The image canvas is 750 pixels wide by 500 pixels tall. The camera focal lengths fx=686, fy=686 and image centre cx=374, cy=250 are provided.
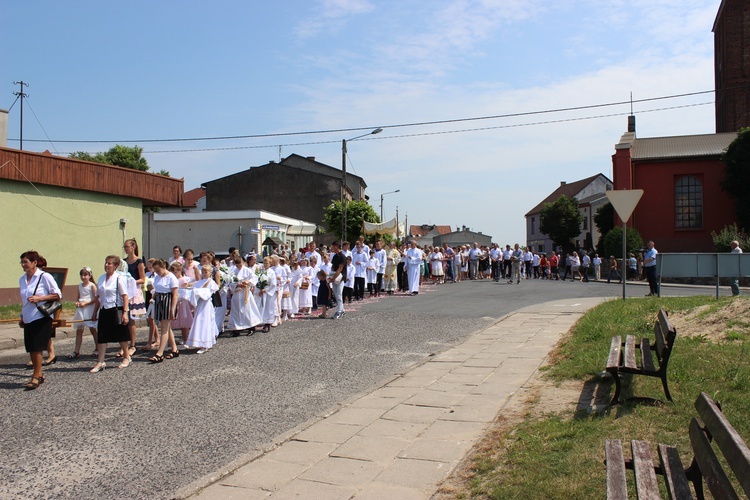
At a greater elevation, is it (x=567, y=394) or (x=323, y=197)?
(x=323, y=197)

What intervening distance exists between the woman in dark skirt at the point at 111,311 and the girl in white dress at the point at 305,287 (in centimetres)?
724

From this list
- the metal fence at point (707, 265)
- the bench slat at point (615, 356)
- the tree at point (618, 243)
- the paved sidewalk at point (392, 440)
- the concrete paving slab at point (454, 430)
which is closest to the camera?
the paved sidewalk at point (392, 440)

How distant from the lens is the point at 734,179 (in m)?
41.7

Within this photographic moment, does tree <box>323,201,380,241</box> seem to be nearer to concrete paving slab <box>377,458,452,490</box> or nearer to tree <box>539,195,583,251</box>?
tree <box>539,195,583,251</box>

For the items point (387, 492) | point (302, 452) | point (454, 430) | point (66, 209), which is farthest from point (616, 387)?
point (66, 209)

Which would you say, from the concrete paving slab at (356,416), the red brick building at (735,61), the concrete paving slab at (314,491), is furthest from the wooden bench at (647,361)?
the red brick building at (735,61)

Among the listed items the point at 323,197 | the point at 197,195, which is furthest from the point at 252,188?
the point at 197,195

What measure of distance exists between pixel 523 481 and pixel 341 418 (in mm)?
2526

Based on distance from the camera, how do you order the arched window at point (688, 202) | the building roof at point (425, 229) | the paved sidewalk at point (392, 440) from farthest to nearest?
the building roof at point (425, 229)
the arched window at point (688, 202)
the paved sidewalk at point (392, 440)

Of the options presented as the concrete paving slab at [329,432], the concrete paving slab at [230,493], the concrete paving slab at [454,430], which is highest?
the concrete paving slab at [454,430]

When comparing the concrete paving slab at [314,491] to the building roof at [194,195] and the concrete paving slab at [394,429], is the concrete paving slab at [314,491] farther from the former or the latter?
the building roof at [194,195]

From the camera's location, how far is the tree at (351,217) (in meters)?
52.2

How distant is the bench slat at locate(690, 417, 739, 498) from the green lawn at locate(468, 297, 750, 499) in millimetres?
772

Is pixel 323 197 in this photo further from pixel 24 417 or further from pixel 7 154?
pixel 24 417
